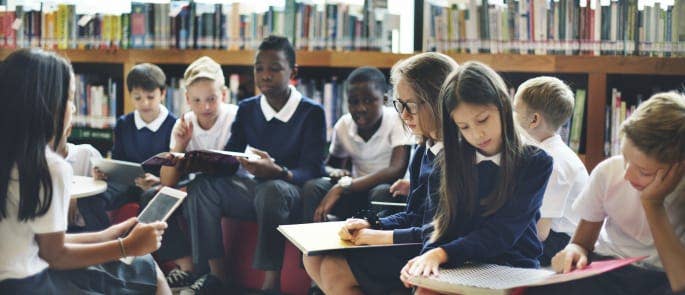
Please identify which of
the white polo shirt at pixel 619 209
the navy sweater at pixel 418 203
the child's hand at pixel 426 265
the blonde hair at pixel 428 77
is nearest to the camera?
the child's hand at pixel 426 265

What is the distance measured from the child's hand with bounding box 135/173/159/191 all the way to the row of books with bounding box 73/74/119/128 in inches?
47.8

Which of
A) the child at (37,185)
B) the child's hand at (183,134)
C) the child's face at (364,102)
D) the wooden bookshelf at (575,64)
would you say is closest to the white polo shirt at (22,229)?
the child at (37,185)

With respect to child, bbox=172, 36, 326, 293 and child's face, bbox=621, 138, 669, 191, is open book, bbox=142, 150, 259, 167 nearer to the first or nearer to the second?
child, bbox=172, 36, 326, 293

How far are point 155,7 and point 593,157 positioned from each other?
2438mm

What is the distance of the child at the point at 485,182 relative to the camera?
5.94 feet

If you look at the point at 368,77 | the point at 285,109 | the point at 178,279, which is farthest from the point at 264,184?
the point at 368,77

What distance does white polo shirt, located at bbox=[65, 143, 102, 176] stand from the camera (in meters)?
3.37

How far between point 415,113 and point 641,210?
2.11ft

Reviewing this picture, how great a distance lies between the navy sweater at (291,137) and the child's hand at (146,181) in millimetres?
335

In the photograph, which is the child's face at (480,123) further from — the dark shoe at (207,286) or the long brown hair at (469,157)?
the dark shoe at (207,286)

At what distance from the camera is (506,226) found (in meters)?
1.81

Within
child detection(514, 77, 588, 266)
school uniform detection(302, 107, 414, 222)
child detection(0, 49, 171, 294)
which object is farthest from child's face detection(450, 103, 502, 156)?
school uniform detection(302, 107, 414, 222)

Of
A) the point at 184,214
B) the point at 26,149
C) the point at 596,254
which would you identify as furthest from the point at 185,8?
the point at 596,254

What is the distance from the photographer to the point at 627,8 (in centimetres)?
345
